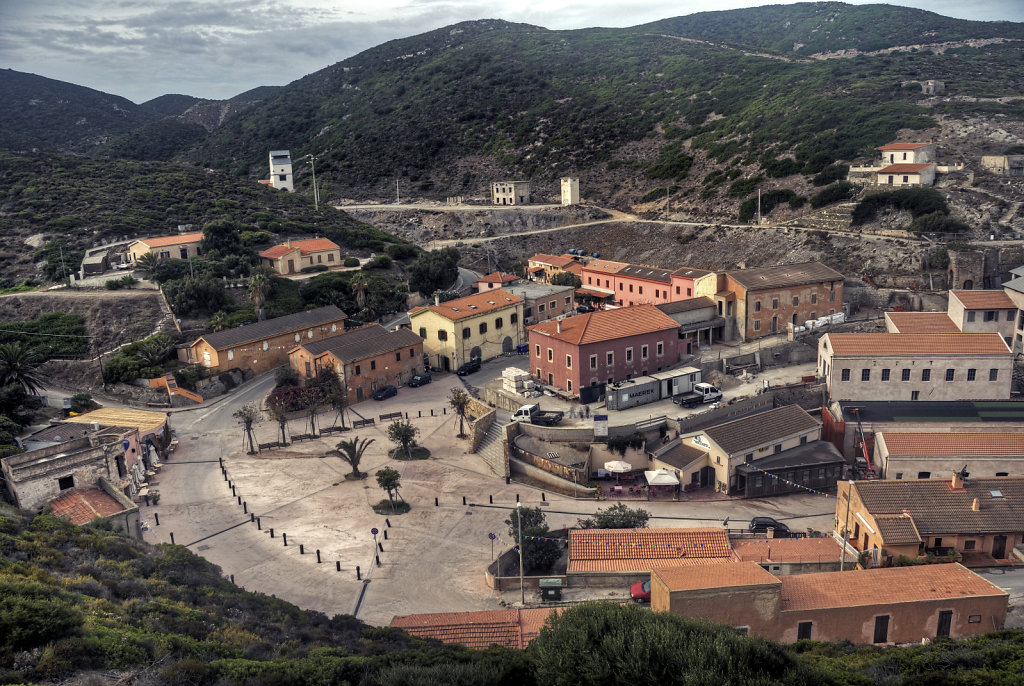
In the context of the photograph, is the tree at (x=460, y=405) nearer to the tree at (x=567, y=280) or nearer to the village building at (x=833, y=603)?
the village building at (x=833, y=603)

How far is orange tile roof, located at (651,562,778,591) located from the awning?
11880mm

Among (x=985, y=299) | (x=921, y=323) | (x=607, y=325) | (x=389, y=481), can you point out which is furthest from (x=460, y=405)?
(x=985, y=299)

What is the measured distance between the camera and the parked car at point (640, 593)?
25016 mm

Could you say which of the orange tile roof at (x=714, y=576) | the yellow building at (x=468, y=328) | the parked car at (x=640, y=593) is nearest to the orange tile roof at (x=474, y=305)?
the yellow building at (x=468, y=328)

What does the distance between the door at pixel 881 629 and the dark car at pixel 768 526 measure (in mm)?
8044

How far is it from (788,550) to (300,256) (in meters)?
52.7

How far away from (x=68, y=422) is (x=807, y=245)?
2339 inches

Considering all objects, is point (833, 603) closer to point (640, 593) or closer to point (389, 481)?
point (640, 593)

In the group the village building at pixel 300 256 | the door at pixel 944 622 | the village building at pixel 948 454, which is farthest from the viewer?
the village building at pixel 300 256

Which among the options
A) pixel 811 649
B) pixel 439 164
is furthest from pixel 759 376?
pixel 439 164

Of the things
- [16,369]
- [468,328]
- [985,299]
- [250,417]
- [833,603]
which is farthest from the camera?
[468,328]

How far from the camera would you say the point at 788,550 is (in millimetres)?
27594

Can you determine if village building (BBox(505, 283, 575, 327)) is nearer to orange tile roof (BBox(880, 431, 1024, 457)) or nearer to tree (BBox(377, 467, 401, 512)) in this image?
tree (BBox(377, 467, 401, 512))

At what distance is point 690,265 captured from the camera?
247ft
